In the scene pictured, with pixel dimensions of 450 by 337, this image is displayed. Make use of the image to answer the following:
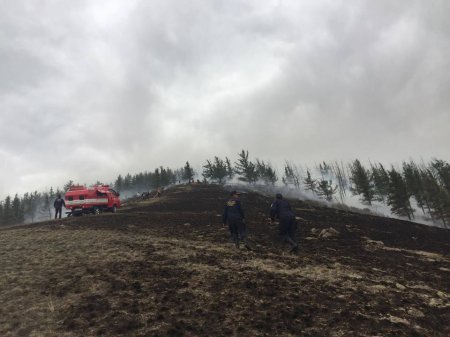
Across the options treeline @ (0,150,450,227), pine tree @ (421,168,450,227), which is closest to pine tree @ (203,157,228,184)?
treeline @ (0,150,450,227)

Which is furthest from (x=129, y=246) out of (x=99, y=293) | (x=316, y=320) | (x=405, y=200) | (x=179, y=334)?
(x=405, y=200)

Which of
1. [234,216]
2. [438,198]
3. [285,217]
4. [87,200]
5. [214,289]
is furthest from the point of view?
[438,198]

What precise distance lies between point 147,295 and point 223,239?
25.5ft

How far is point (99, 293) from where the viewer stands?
27.6 feet

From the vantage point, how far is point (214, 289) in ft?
28.2

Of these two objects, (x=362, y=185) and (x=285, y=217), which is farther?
(x=362, y=185)

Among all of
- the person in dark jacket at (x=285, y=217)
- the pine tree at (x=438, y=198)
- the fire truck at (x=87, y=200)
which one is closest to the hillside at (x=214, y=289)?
the person in dark jacket at (x=285, y=217)

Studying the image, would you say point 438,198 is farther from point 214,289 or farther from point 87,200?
point 214,289

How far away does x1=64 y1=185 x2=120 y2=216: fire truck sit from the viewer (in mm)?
27453

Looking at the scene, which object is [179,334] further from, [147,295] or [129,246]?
[129,246]

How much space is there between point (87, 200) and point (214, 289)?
2227cm

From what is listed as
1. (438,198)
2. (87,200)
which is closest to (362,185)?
(438,198)

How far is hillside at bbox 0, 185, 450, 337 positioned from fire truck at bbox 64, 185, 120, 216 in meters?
12.2

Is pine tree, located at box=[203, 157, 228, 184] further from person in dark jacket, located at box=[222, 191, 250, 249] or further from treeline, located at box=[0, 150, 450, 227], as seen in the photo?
person in dark jacket, located at box=[222, 191, 250, 249]
